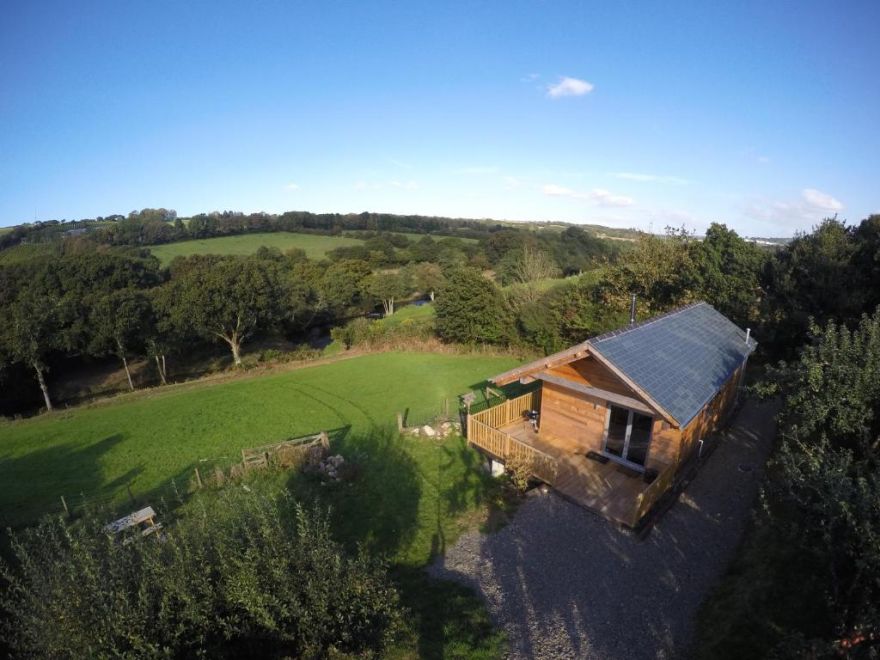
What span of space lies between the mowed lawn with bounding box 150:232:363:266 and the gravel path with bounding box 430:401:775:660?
65.4 m

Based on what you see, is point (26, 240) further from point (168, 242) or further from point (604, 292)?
point (604, 292)

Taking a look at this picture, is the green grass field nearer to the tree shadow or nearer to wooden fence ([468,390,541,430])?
the tree shadow

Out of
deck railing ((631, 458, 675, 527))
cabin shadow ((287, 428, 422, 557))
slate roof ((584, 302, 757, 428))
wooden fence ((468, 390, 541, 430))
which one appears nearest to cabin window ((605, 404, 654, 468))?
deck railing ((631, 458, 675, 527))

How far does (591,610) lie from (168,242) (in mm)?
86803

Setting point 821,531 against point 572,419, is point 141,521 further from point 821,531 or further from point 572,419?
point 821,531

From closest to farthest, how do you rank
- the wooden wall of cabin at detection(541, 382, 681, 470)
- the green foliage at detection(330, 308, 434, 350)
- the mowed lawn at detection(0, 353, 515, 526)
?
the wooden wall of cabin at detection(541, 382, 681, 470)
the mowed lawn at detection(0, 353, 515, 526)
the green foliage at detection(330, 308, 434, 350)

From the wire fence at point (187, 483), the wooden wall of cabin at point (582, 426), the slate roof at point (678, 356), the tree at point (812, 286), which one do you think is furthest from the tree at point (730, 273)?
the wire fence at point (187, 483)

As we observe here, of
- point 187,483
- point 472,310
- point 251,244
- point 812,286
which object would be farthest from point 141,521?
point 251,244

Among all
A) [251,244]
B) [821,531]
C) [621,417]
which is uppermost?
[251,244]

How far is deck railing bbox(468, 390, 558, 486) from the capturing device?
12.2 m

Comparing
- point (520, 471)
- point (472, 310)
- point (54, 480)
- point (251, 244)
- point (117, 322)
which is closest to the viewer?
point (520, 471)

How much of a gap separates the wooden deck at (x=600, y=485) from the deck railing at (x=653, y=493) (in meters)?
0.02

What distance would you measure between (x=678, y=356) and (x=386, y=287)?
46384mm

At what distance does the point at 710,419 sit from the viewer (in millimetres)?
14305
